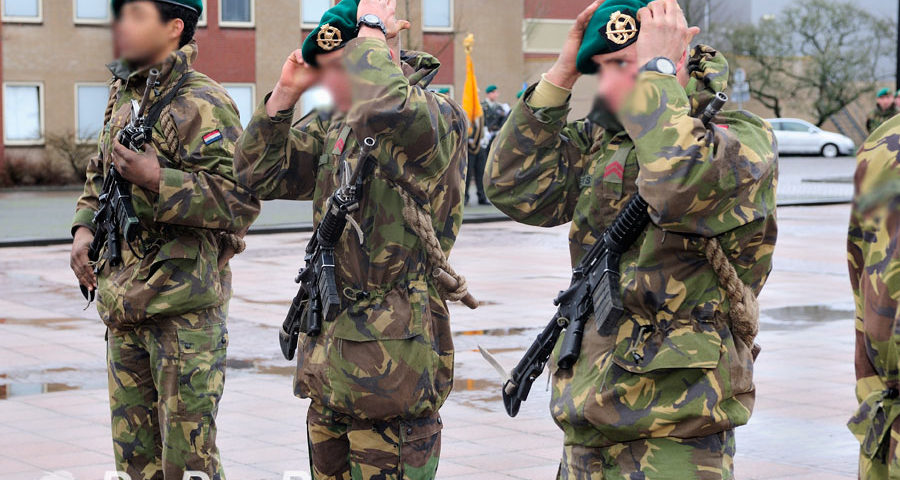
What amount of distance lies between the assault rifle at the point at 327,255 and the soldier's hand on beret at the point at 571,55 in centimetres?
68

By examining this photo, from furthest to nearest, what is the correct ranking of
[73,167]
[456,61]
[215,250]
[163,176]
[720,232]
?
[456,61] → [73,167] → [215,250] → [163,176] → [720,232]

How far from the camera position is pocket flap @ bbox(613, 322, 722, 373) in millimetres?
3143

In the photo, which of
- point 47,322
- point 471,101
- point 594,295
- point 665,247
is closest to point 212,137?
point 594,295

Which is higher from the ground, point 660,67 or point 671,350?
point 660,67

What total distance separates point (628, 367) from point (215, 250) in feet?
6.72

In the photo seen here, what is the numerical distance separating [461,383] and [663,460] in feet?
16.6

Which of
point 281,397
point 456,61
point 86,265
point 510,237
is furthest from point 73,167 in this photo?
point 86,265

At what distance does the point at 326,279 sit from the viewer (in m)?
3.99

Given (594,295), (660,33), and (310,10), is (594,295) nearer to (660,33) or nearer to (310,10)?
(660,33)

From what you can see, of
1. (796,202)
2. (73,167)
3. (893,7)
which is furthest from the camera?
(893,7)

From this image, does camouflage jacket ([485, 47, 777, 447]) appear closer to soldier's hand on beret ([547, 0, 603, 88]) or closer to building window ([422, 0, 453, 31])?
soldier's hand on beret ([547, 0, 603, 88])

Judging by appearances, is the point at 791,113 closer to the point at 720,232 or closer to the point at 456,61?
the point at 456,61

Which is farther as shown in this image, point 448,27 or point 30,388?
point 448,27

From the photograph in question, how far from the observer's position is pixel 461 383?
26.9ft
